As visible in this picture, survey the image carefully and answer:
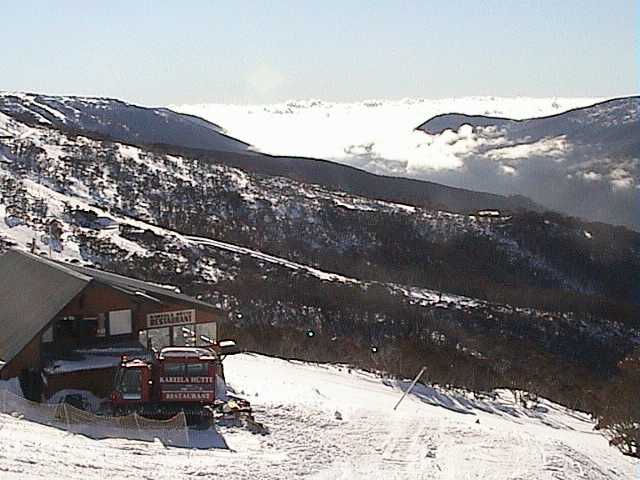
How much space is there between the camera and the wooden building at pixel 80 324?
24.7 m

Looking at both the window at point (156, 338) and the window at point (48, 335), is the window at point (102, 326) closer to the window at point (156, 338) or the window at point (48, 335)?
the window at point (156, 338)

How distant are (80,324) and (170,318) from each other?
3103 mm

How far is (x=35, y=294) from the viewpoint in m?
27.9

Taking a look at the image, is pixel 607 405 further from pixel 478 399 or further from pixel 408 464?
pixel 408 464

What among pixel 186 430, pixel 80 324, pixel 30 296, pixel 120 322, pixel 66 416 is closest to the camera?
pixel 66 416

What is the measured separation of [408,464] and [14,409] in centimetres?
973

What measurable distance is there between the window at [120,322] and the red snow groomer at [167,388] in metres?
4.69

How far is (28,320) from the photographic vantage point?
86.2 ft

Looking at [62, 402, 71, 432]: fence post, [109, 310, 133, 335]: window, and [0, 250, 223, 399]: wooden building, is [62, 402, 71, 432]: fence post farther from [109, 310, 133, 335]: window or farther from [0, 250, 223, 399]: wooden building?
[109, 310, 133, 335]: window

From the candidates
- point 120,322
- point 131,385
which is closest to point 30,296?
point 120,322

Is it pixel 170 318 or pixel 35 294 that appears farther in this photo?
A: pixel 170 318

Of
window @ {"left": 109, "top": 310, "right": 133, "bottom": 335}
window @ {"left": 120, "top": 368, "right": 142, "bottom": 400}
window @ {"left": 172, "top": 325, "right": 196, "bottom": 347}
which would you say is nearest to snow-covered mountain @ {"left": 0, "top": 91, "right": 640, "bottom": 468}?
window @ {"left": 172, "top": 325, "right": 196, "bottom": 347}

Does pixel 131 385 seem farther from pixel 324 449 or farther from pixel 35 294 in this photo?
pixel 35 294

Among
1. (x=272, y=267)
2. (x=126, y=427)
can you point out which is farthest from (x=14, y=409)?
(x=272, y=267)
